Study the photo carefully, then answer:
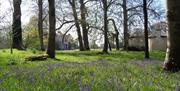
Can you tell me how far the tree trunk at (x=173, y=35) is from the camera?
12.7m

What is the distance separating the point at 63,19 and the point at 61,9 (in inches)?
110

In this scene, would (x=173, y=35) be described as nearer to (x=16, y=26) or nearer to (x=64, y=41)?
(x=16, y=26)

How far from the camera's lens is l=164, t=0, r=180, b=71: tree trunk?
41.5ft

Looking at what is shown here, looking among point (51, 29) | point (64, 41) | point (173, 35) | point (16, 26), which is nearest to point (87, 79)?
point (173, 35)

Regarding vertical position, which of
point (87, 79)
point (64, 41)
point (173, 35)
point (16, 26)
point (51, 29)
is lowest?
point (87, 79)

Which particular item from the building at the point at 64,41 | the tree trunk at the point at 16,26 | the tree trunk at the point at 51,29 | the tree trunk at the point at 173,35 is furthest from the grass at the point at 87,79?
the building at the point at 64,41

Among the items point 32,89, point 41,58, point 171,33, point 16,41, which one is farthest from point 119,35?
point 32,89

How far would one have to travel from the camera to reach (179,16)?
12.7 m

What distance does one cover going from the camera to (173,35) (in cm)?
1279

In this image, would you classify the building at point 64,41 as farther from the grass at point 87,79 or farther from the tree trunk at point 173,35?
the grass at point 87,79

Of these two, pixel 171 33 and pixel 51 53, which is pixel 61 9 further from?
pixel 171 33

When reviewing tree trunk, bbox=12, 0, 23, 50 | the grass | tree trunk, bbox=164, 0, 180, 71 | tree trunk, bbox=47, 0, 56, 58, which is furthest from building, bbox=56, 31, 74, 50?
the grass

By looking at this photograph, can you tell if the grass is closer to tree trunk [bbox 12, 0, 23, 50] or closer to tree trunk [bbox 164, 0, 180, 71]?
tree trunk [bbox 164, 0, 180, 71]

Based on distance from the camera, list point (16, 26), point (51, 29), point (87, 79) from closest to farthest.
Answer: point (87, 79) < point (51, 29) < point (16, 26)
